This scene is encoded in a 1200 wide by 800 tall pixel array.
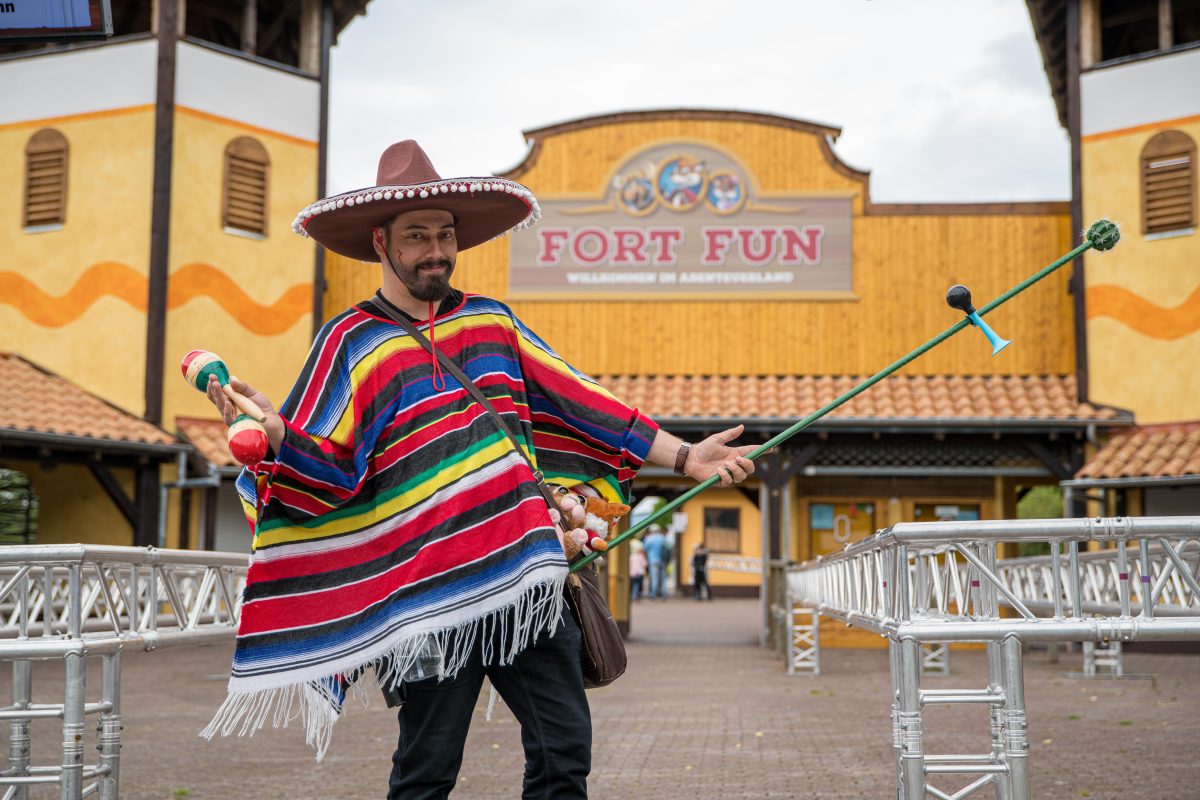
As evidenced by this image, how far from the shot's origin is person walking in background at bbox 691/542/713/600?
110 feet

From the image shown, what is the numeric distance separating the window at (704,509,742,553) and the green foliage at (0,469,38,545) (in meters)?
Result: 24.8

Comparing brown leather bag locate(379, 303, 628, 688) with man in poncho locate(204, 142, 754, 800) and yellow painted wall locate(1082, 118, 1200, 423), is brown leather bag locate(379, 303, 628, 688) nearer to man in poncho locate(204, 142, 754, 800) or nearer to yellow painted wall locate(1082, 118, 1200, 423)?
man in poncho locate(204, 142, 754, 800)

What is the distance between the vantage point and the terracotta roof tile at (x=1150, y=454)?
51.3 feet

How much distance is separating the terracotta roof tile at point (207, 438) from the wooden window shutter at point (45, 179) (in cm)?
317

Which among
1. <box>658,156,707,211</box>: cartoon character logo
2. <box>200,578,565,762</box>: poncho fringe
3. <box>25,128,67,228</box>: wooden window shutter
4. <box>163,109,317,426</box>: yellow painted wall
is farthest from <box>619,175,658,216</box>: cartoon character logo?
<box>200,578,565,762</box>: poncho fringe

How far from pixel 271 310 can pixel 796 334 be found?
7297mm

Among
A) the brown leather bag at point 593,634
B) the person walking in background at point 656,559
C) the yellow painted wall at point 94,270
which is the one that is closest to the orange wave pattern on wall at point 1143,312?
the yellow painted wall at point 94,270

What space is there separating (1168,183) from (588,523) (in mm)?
15555

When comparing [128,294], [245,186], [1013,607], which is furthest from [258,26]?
[1013,607]

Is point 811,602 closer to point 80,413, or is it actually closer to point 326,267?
point 80,413

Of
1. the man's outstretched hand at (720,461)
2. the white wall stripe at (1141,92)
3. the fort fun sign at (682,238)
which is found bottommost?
the man's outstretched hand at (720,461)

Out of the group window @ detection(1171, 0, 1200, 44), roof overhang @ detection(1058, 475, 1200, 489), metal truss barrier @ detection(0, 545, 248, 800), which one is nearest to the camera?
metal truss barrier @ detection(0, 545, 248, 800)

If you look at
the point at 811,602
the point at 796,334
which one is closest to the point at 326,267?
the point at 796,334

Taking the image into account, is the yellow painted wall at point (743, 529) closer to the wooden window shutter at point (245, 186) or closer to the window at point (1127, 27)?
the window at point (1127, 27)
